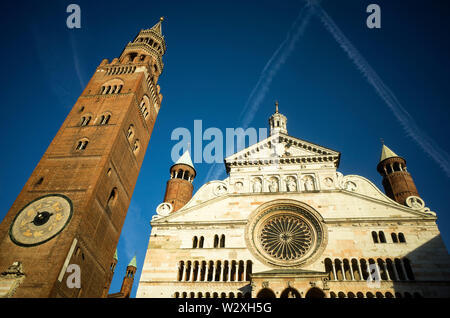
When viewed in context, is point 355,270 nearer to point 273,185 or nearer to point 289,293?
point 289,293

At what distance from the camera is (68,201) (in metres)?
23.2

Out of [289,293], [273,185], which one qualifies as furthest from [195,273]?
[273,185]

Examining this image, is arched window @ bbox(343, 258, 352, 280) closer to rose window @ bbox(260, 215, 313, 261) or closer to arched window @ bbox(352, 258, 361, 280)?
arched window @ bbox(352, 258, 361, 280)

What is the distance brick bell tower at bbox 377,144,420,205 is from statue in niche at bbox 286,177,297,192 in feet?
31.2

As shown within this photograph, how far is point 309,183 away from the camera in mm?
25016

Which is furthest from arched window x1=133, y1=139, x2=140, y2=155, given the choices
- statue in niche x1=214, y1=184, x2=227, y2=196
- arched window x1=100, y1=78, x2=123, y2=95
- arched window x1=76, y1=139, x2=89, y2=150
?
statue in niche x1=214, y1=184, x2=227, y2=196

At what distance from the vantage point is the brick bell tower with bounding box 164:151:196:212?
98.5 feet

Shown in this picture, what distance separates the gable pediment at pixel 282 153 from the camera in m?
26.3

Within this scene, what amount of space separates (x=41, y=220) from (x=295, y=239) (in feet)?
54.2

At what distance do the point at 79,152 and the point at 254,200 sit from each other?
1403cm

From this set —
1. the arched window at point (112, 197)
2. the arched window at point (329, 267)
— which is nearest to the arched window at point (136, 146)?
the arched window at point (112, 197)
